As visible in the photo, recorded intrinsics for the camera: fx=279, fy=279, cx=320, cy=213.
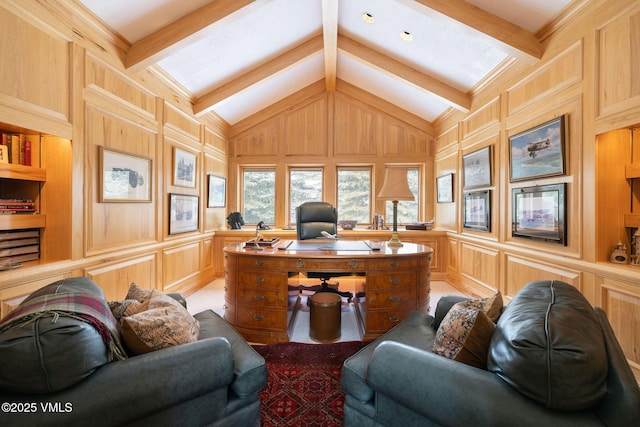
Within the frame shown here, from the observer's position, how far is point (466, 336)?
1.13 m

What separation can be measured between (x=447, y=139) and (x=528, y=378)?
4.48 m

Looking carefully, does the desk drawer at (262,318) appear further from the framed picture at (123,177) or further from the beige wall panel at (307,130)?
the beige wall panel at (307,130)

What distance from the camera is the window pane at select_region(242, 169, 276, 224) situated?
215 inches

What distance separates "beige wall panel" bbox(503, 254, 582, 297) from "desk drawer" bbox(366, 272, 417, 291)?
1.24 metres

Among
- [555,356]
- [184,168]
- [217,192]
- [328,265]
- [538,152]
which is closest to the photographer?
[555,356]

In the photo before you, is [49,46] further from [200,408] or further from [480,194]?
[480,194]

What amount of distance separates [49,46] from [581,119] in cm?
401

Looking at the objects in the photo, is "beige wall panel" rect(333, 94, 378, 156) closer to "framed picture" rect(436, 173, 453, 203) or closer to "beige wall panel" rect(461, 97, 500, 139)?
"framed picture" rect(436, 173, 453, 203)

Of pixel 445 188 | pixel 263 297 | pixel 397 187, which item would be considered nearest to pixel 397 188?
pixel 397 187

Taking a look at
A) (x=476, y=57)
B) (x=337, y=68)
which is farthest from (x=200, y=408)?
(x=337, y=68)

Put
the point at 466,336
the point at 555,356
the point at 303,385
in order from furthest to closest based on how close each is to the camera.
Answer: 1. the point at 303,385
2. the point at 466,336
3. the point at 555,356

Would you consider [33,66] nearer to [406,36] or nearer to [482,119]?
[406,36]

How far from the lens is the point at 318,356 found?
2213mm

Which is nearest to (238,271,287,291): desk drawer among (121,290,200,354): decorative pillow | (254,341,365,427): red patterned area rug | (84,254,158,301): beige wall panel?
(254,341,365,427): red patterned area rug
